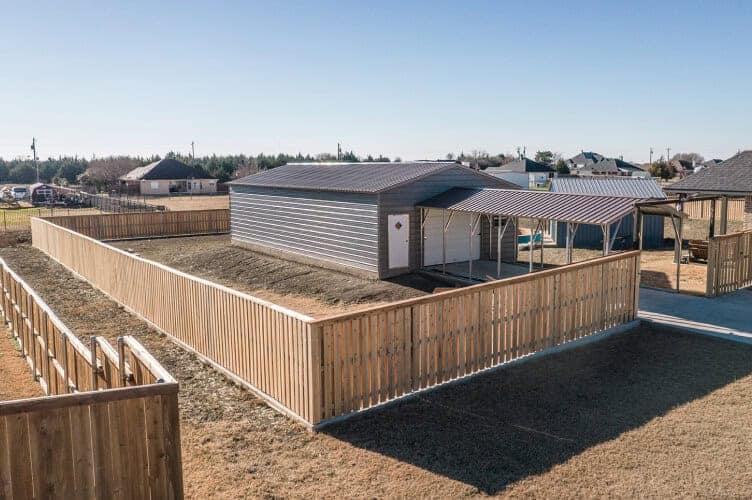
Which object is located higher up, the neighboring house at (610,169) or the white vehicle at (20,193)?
the neighboring house at (610,169)

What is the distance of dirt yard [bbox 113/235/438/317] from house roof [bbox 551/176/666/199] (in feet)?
37.2

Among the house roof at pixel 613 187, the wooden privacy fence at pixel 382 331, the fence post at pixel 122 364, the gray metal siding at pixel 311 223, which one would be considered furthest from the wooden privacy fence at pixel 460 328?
the house roof at pixel 613 187

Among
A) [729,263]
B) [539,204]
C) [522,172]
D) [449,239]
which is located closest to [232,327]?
[539,204]

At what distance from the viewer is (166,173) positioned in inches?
2714

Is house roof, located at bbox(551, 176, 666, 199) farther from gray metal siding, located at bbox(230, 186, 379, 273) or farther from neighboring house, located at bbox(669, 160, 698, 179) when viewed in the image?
neighboring house, located at bbox(669, 160, 698, 179)

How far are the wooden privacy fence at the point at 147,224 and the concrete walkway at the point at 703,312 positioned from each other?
76.4ft

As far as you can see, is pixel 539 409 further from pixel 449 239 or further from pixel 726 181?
pixel 726 181

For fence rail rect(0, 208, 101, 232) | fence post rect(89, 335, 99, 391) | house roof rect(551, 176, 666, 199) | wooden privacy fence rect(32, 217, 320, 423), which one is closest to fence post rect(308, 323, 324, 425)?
wooden privacy fence rect(32, 217, 320, 423)

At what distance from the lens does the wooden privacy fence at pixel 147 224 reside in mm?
30734

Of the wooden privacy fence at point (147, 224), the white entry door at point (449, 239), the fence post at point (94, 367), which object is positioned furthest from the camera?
the wooden privacy fence at point (147, 224)

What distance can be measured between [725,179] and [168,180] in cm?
5736

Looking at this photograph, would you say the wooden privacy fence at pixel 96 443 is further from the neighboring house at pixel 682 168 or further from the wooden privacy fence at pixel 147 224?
the neighboring house at pixel 682 168

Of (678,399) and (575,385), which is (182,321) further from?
(678,399)

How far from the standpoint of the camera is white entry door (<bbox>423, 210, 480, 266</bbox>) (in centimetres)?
2003
